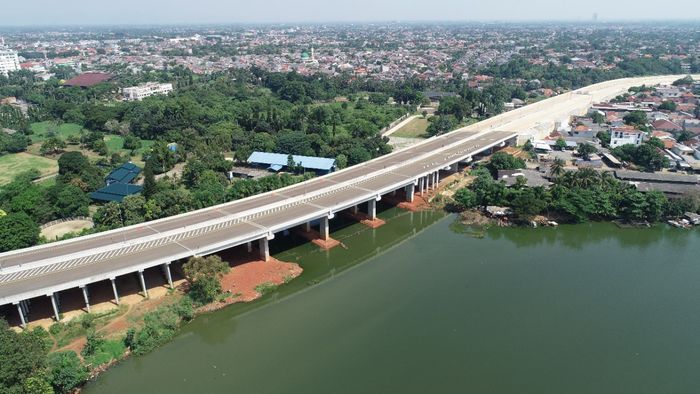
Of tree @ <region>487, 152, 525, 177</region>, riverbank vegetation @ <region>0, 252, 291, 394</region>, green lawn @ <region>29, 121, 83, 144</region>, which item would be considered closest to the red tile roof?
green lawn @ <region>29, 121, 83, 144</region>

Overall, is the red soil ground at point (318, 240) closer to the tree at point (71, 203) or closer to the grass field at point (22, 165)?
the tree at point (71, 203)

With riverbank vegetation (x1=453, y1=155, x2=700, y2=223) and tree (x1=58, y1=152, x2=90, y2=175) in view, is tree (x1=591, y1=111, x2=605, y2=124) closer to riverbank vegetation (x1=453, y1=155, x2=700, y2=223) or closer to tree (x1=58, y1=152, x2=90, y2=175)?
riverbank vegetation (x1=453, y1=155, x2=700, y2=223)

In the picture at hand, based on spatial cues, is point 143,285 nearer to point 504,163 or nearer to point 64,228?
point 64,228

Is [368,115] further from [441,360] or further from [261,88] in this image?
[441,360]

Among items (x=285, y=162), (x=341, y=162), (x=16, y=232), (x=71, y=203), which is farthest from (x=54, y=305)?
(x=341, y=162)

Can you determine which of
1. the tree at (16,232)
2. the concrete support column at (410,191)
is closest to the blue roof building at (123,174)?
the tree at (16,232)

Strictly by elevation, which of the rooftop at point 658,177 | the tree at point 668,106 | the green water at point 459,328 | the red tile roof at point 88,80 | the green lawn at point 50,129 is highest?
the red tile roof at point 88,80
